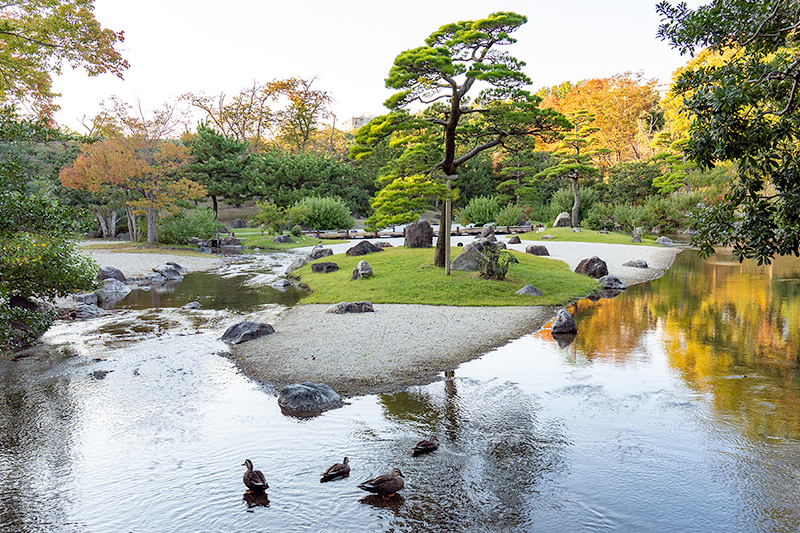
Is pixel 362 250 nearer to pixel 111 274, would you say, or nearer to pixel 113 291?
pixel 113 291

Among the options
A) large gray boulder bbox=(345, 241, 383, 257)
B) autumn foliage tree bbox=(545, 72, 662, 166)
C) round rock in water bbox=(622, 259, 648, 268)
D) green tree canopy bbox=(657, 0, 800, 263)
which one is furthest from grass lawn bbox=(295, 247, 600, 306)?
autumn foliage tree bbox=(545, 72, 662, 166)

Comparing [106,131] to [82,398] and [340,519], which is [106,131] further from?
[340,519]

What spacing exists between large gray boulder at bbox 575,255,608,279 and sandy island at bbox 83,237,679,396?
21.3 ft

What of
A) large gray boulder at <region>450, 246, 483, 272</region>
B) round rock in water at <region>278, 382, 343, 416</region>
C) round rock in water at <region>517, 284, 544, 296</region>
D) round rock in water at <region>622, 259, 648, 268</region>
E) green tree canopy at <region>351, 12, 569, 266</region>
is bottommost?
round rock in water at <region>278, 382, 343, 416</region>

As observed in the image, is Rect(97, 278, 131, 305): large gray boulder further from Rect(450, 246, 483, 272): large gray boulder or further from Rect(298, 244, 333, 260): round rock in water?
Rect(450, 246, 483, 272): large gray boulder

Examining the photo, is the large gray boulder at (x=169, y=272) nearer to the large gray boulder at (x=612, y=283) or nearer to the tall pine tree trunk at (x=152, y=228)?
the tall pine tree trunk at (x=152, y=228)

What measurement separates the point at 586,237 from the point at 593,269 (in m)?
13.7

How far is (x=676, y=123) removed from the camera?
38312 millimetres

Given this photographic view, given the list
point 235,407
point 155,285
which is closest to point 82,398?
point 235,407

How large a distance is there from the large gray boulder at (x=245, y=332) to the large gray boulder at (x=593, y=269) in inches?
524

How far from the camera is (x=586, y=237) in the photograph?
33406mm

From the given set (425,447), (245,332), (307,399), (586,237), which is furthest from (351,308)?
(586,237)

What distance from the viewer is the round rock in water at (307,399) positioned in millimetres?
7750

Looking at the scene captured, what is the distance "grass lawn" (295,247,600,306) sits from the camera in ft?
50.9
